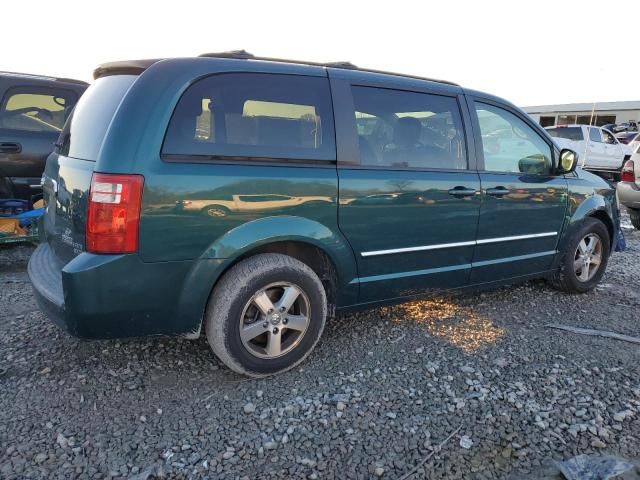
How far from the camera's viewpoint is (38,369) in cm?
290

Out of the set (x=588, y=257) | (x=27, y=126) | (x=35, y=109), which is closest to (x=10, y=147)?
(x=27, y=126)

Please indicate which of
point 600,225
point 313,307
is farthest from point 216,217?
point 600,225

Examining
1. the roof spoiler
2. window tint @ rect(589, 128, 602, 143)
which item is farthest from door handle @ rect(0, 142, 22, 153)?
window tint @ rect(589, 128, 602, 143)

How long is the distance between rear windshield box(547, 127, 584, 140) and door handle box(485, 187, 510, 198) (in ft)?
45.8

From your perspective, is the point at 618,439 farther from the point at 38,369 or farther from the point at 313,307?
the point at 38,369

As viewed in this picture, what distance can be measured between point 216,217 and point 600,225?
372 centimetres

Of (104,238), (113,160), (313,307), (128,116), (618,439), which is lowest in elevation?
(618,439)

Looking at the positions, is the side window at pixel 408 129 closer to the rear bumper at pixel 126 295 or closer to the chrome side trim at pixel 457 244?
the chrome side trim at pixel 457 244

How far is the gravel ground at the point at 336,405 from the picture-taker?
2.21 m

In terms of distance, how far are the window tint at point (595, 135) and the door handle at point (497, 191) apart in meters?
14.5

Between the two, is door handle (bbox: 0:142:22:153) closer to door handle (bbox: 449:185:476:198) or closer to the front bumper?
door handle (bbox: 449:185:476:198)

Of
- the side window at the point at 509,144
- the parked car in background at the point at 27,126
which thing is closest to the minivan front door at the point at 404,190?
the side window at the point at 509,144

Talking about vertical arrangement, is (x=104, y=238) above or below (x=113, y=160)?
below

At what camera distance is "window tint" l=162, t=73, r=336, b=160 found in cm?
252
